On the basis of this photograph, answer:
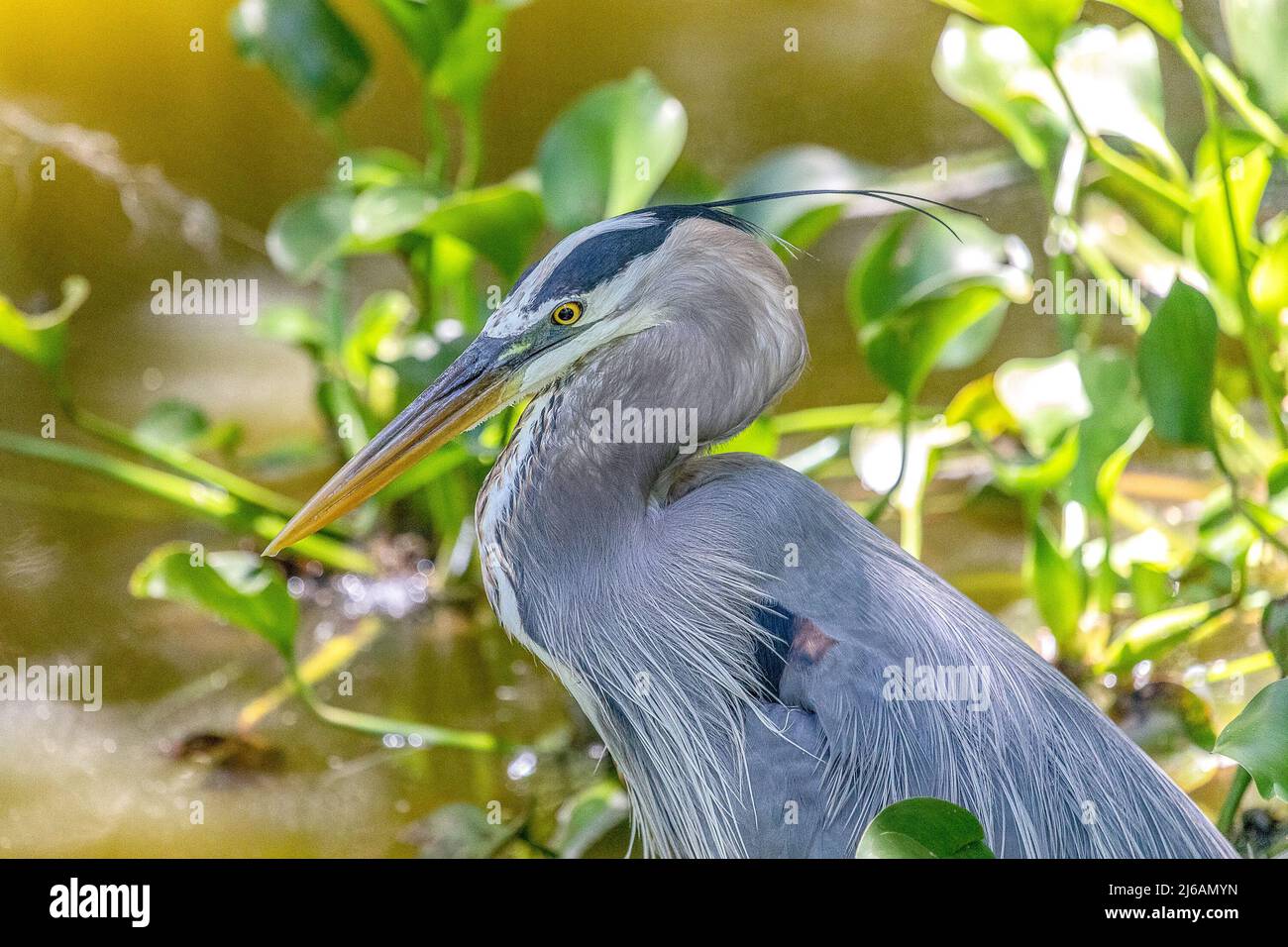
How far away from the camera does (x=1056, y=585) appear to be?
2.59 meters

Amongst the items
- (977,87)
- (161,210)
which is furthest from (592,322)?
(161,210)

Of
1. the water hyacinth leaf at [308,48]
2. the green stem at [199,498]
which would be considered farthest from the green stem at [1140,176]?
the green stem at [199,498]

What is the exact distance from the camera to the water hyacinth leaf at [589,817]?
2307 millimetres

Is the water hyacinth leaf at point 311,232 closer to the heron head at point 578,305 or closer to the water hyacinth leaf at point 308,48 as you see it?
the water hyacinth leaf at point 308,48

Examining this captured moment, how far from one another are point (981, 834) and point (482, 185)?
96.0 inches

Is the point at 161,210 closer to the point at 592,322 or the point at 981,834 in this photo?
the point at 592,322

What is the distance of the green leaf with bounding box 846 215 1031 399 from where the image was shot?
2.31 metres

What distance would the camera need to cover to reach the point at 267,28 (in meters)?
2.78

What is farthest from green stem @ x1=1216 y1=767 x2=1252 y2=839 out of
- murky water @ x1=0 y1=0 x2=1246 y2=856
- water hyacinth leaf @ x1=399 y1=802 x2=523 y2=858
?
water hyacinth leaf @ x1=399 y1=802 x2=523 y2=858

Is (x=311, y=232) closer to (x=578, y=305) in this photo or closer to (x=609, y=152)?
(x=609, y=152)

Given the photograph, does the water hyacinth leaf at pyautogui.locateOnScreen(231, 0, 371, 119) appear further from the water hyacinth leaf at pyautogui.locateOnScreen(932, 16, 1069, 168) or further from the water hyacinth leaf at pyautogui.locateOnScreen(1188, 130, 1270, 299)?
the water hyacinth leaf at pyautogui.locateOnScreen(1188, 130, 1270, 299)

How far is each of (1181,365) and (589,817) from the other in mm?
1364

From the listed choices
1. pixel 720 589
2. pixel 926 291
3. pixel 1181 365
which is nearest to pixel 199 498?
pixel 720 589

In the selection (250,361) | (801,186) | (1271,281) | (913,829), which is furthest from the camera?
(250,361)
